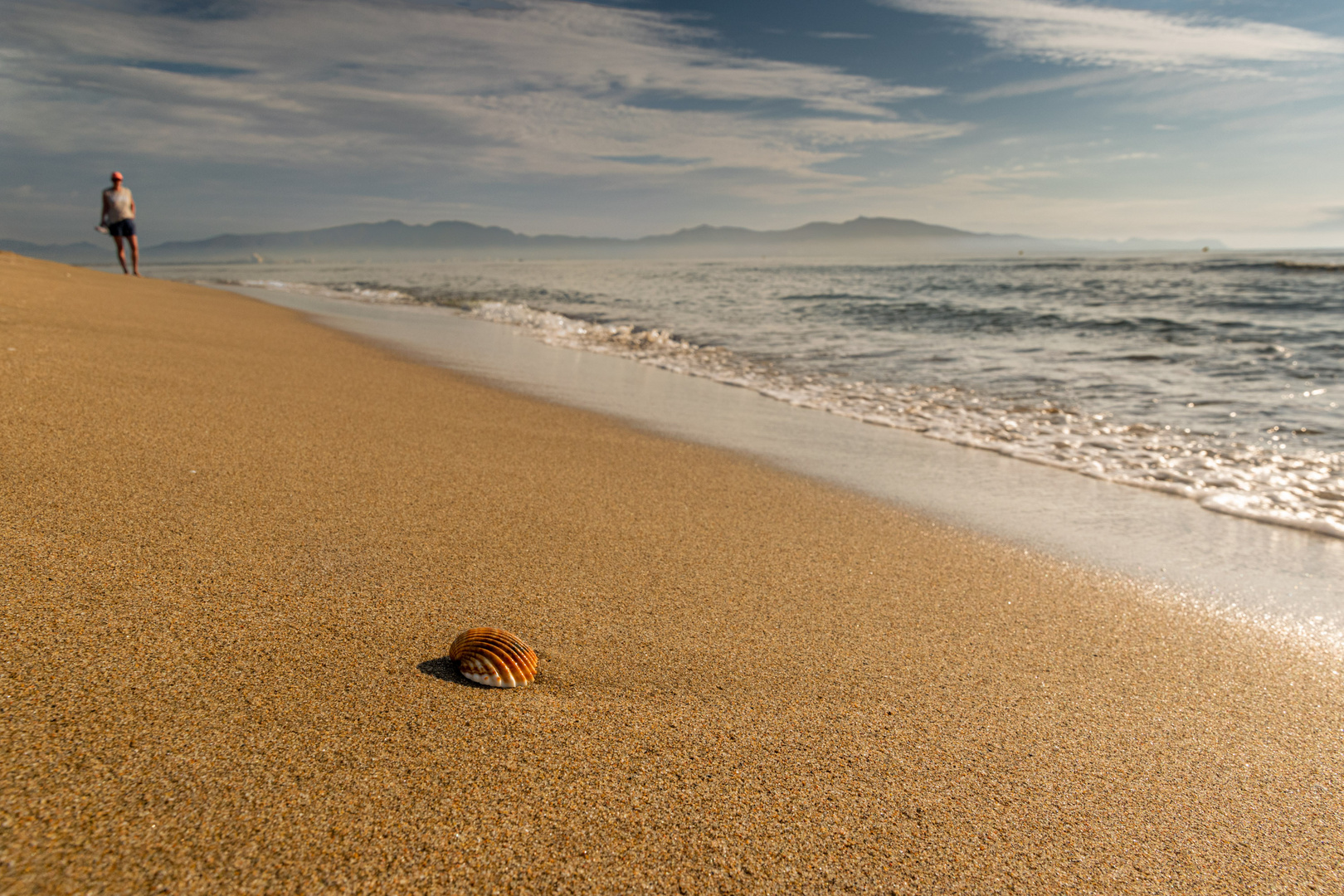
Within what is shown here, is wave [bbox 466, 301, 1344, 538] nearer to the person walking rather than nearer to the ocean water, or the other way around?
the ocean water

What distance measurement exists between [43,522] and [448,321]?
1093 centimetres

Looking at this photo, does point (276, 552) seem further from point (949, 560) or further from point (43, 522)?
point (949, 560)

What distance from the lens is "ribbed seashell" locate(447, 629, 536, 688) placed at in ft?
5.29

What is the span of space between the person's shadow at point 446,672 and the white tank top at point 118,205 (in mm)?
14399

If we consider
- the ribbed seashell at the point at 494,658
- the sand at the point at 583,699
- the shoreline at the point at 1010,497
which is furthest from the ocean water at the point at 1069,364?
the ribbed seashell at the point at 494,658

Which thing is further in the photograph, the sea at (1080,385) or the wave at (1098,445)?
the wave at (1098,445)

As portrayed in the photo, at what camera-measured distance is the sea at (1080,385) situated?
11.0 ft

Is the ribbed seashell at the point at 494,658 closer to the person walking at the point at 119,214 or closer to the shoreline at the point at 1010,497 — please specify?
the shoreline at the point at 1010,497

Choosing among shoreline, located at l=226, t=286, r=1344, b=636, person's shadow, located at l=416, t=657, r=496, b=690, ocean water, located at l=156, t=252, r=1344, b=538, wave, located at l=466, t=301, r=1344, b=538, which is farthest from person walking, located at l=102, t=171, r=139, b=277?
person's shadow, located at l=416, t=657, r=496, b=690

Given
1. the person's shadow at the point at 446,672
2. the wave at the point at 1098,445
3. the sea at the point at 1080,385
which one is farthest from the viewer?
the wave at the point at 1098,445

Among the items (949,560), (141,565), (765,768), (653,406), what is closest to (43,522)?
(141,565)

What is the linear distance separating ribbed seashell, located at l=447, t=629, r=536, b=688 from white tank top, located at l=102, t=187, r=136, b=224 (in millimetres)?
14435

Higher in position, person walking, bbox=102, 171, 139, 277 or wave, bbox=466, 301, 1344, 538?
person walking, bbox=102, 171, 139, 277

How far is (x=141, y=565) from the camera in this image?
73.4 inches
